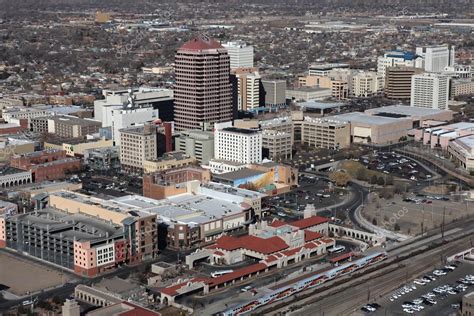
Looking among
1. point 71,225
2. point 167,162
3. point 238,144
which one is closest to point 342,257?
point 71,225

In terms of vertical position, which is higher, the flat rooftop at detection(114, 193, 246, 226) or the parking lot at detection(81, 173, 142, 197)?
the flat rooftop at detection(114, 193, 246, 226)

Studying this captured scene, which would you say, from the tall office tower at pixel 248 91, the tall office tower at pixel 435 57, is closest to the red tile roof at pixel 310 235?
the tall office tower at pixel 248 91

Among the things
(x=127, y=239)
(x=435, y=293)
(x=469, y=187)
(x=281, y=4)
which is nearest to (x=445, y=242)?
(x=435, y=293)

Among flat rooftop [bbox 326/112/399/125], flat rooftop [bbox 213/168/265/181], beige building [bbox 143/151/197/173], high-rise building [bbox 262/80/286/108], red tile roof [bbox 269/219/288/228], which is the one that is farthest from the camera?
high-rise building [bbox 262/80/286/108]

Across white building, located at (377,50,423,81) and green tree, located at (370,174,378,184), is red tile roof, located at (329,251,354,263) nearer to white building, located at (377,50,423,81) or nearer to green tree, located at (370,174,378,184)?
green tree, located at (370,174,378,184)

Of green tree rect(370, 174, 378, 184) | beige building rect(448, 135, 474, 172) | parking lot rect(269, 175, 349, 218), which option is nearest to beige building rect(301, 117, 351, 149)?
beige building rect(448, 135, 474, 172)

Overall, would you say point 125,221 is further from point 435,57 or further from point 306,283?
point 435,57

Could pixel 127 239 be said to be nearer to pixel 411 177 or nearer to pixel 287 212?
pixel 287 212

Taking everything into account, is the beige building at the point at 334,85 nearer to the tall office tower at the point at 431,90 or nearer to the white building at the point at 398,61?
the white building at the point at 398,61
